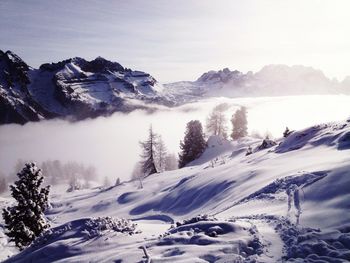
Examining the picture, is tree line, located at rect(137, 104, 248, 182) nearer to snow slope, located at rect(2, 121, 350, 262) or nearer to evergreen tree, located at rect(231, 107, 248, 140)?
evergreen tree, located at rect(231, 107, 248, 140)

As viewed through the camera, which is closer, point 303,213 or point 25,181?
point 303,213

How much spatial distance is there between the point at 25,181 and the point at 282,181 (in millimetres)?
19853

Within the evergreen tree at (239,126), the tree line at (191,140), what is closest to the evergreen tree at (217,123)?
the tree line at (191,140)

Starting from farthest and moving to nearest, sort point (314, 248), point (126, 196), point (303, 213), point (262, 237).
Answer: point (126, 196)
point (303, 213)
point (262, 237)
point (314, 248)

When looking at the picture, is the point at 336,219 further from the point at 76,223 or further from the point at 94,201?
the point at 94,201

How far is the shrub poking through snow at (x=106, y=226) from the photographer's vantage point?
1266cm

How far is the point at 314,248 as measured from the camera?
9062 mm

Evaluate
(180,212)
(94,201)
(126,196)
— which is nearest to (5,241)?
(94,201)

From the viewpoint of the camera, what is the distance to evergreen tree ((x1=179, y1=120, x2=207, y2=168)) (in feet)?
202

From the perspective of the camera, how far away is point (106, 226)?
42.3 ft

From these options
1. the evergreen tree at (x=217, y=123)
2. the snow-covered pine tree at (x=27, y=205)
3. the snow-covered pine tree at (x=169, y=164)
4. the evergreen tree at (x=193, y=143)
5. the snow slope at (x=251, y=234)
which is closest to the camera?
the snow slope at (x=251, y=234)

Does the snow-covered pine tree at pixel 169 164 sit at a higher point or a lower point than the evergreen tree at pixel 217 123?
lower

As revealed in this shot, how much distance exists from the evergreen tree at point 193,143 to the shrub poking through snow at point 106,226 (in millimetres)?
48293

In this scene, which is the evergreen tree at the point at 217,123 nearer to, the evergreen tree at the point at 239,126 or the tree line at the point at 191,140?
the tree line at the point at 191,140
